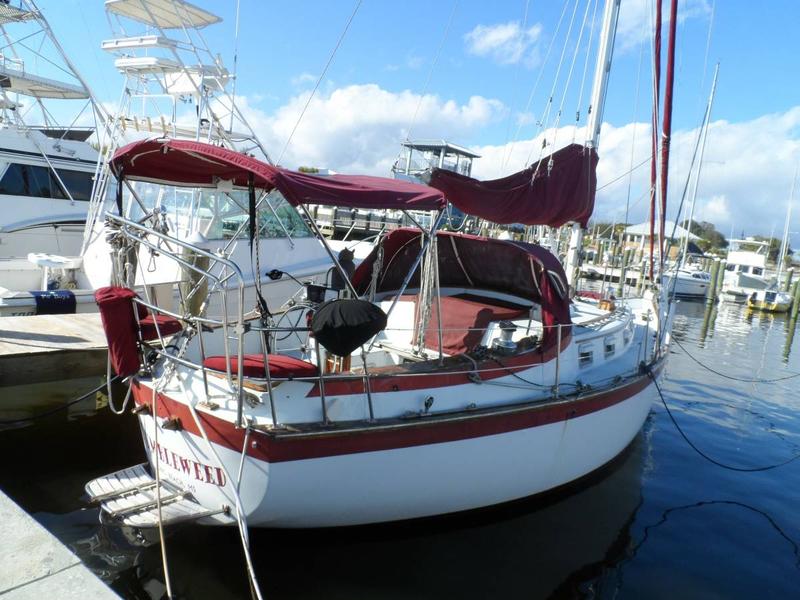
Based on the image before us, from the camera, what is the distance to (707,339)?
792 inches

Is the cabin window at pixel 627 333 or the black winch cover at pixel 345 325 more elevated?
the black winch cover at pixel 345 325

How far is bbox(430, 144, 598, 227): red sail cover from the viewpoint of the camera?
588 centimetres

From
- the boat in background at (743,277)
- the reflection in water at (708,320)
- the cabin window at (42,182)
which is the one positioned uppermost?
the cabin window at (42,182)

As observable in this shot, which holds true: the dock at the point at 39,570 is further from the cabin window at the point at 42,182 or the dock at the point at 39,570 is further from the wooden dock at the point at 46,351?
the cabin window at the point at 42,182

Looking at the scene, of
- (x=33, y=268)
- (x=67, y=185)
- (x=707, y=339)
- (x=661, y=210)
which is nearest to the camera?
(x=661, y=210)

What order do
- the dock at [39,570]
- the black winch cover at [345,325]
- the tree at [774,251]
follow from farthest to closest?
the tree at [774,251], the black winch cover at [345,325], the dock at [39,570]

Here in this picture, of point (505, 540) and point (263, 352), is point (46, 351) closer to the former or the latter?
point (263, 352)

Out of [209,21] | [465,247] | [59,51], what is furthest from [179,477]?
[59,51]

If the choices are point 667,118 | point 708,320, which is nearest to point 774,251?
point 708,320

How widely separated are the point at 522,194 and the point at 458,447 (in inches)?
120

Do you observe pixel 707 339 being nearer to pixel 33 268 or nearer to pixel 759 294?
pixel 759 294

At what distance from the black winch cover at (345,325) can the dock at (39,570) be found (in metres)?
2.00

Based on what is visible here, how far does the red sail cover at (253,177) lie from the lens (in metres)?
4.25

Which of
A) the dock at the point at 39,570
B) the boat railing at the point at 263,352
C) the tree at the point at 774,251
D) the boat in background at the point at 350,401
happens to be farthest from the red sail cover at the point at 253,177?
the tree at the point at 774,251
